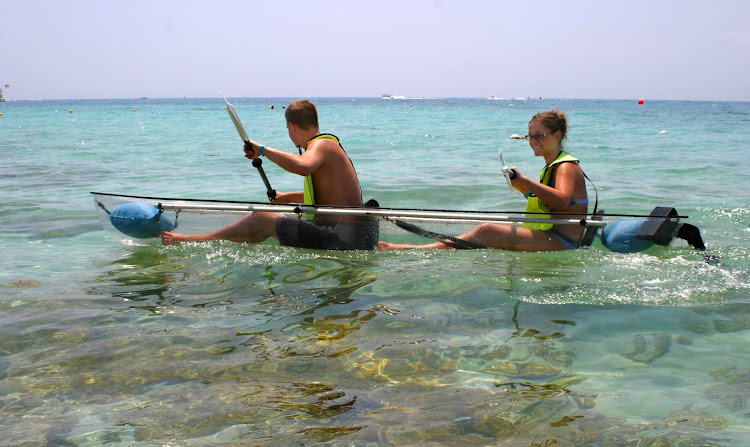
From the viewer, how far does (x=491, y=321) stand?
179 inches

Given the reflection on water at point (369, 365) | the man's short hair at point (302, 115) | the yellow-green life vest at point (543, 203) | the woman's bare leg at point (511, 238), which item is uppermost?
the man's short hair at point (302, 115)

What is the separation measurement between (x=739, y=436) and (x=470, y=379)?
4.23ft

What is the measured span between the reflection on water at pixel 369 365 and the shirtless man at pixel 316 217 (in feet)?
2.06

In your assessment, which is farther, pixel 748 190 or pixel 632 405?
pixel 748 190

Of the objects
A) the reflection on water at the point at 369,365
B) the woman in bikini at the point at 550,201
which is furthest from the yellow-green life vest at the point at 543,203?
the reflection on water at the point at 369,365

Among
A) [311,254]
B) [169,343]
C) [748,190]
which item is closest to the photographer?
[169,343]

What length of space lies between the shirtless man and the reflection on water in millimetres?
629

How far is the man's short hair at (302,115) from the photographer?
5930 mm

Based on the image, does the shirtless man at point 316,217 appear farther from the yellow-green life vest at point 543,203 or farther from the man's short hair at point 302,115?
the yellow-green life vest at point 543,203

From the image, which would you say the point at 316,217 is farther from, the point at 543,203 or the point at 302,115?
the point at 543,203

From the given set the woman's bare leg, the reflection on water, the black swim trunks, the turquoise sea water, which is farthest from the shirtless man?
the woman's bare leg

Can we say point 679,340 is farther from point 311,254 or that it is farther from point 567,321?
point 311,254

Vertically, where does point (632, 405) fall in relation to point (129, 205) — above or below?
below

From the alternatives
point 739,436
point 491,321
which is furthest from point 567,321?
point 739,436
